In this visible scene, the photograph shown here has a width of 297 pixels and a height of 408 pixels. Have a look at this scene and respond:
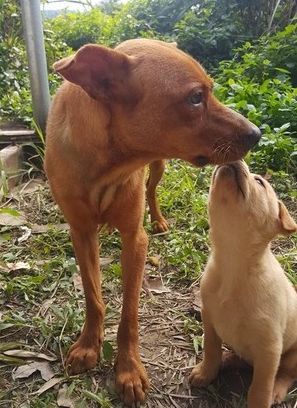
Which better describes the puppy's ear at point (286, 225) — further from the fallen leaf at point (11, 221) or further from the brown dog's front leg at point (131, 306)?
the fallen leaf at point (11, 221)

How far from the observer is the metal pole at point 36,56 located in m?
4.30

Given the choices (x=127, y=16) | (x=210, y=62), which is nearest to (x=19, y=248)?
(x=210, y=62)

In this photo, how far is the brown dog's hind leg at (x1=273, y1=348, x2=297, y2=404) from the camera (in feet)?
7.60

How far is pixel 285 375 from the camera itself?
7.83 feet

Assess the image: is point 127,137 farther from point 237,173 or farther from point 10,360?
point 10,360

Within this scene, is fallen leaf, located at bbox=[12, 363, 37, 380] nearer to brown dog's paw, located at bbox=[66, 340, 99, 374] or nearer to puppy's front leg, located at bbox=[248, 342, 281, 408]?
brown dog's paw, located at bbox=[66, 340, 99, 374]

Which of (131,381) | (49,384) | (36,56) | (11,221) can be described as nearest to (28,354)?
(49,384)

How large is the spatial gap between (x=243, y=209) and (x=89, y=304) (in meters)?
1.00

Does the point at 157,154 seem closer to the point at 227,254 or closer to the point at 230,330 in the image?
the point at 227,254

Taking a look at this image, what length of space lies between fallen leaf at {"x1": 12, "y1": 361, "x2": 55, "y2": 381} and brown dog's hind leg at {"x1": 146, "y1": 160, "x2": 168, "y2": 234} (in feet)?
4.98

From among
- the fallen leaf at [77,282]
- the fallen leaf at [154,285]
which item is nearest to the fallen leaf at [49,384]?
the fallen leaf at [77,282]

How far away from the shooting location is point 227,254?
217 centimetres

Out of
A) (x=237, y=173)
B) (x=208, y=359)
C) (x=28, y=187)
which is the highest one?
(x=237, y=173)

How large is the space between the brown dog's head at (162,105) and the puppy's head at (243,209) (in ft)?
0.37
